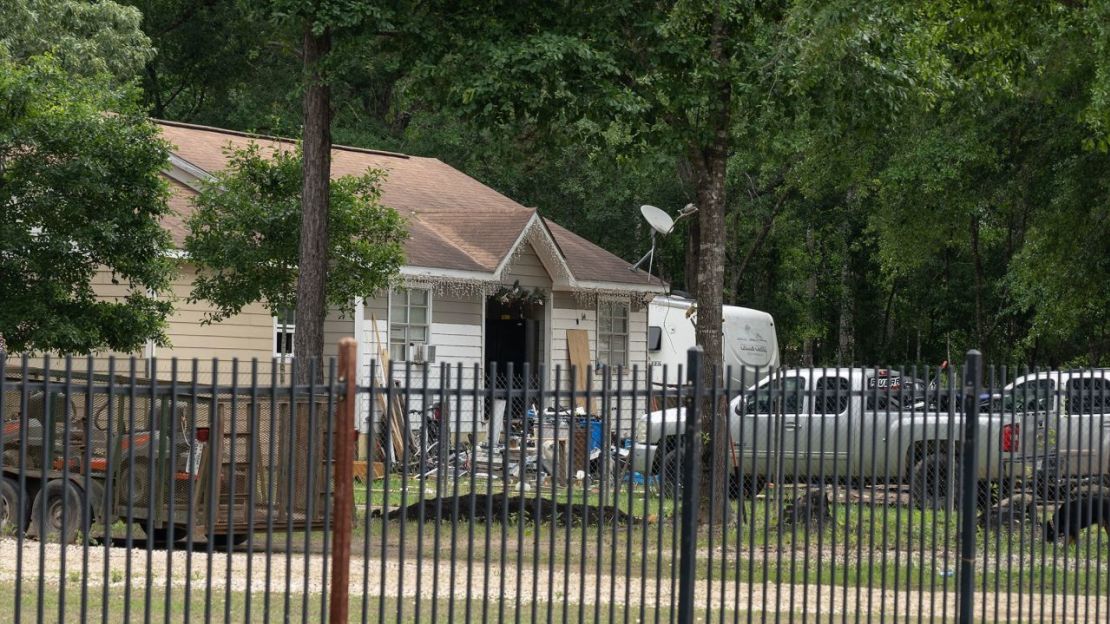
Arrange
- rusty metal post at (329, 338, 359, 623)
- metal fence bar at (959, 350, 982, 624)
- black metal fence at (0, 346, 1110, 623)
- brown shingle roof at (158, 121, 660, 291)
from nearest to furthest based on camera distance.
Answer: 1. rusty metal post at (329, 338, 359, 623)
2. black metal fence at (0, 346, 1110, 623)
3. metal fence bar at (959, 350, 982, 624)
4. brown shingle roof at (158, 121, 660, 291)

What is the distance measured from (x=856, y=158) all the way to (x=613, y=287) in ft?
21.0

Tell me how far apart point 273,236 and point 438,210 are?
8.64 metres

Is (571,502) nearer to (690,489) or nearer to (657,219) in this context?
(690,489)

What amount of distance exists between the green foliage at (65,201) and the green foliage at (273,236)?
8.41 ft

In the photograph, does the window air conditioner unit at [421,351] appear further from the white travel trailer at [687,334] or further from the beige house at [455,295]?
the white travel trailer at [687,334]

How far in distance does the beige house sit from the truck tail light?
12.1 meters

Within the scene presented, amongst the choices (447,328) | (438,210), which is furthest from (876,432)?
(438,210)

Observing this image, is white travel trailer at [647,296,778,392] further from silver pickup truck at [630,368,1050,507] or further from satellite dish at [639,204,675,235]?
silver pickup truck at [630,368,1050,507]

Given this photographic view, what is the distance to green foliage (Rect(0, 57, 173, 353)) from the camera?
1667 centimetres

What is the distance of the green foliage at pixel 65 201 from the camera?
16.7 meters

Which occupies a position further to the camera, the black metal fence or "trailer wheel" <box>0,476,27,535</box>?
"trailer wheel" <box>0,476,27,535</box>

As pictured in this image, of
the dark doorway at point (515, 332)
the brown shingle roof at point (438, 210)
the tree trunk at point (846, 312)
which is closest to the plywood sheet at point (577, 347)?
the dark doorway at point (515, 332)

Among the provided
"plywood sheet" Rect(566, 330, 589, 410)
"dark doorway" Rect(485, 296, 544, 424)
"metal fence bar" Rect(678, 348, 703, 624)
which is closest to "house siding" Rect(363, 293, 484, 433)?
"dark doorway" Rect(485, 296, 544, 424)

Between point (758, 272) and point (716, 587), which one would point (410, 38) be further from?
point (758, 272)
